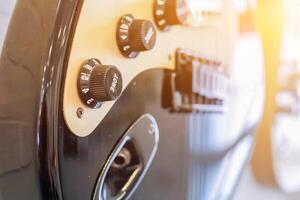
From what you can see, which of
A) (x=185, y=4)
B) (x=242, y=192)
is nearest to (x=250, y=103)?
(x=242, y=192)

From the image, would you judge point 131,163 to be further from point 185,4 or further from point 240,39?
point 240,39

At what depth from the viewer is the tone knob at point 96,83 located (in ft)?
0.97

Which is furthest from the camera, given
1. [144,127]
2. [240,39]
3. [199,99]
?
[240,39]

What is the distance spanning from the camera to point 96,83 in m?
0.30

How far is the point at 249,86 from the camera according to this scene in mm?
694

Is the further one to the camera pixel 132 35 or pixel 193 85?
pixel 193 85

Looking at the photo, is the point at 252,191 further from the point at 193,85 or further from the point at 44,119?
the point at 44,119

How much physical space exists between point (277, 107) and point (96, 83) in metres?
0.60

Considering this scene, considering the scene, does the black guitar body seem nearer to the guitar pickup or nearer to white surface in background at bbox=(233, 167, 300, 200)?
the guitar pickup

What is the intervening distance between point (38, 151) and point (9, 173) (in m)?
0.04

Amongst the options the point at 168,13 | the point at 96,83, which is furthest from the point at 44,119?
the point at 168,13

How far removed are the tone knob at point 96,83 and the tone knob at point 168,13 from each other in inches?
4.5

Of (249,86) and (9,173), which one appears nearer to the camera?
(9,173)

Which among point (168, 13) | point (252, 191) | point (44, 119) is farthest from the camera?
point (252, 191)
